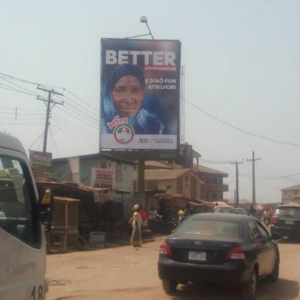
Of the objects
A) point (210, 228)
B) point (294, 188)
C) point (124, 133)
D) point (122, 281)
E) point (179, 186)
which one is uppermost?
point (294, 188)

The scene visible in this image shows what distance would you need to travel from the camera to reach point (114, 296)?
9.95 meters

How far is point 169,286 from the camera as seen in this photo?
10.1 metres

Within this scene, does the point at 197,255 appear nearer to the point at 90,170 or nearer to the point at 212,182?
the point at 90,170

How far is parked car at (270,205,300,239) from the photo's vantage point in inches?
965

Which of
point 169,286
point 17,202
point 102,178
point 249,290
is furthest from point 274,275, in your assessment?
point 102,178

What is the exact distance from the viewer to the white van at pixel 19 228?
460cm

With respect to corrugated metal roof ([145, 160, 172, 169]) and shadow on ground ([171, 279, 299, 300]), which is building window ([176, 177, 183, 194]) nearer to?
corrugated metal roof ([145, 160, 172, 169])

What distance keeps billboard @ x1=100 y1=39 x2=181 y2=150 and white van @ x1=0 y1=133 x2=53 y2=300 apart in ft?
96.0

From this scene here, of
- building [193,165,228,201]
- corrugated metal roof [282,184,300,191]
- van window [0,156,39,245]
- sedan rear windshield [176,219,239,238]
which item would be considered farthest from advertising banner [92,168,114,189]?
corrugated metal roof [282,184,300,191]

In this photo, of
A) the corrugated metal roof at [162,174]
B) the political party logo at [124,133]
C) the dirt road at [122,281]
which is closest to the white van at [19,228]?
the dirt road at [122,281]

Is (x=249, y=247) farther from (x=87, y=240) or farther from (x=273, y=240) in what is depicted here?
(x=87, y=240)

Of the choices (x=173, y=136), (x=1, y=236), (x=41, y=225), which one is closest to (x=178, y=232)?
(x=41, y=225)

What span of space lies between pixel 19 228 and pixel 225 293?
20.3 ft

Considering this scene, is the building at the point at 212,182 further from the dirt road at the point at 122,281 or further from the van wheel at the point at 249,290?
the van wheel at the point at 249,290
